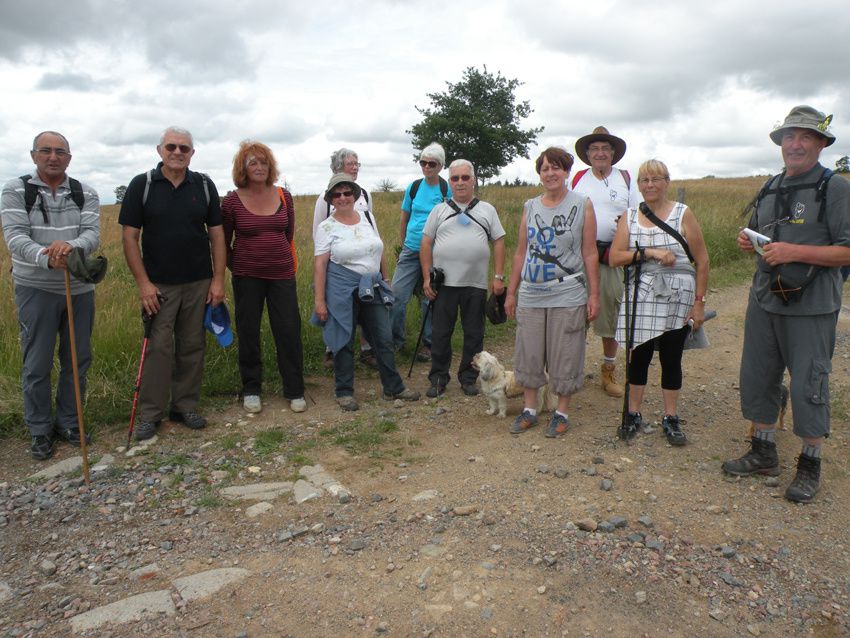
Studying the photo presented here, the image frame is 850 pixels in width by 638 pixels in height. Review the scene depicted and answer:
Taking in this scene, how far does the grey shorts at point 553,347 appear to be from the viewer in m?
4.58

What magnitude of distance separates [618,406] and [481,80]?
19740 mm

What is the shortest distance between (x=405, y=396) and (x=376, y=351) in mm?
479

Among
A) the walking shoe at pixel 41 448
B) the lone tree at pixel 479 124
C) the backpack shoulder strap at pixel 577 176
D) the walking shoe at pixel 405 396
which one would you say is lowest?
the walking shoe at pixel 41 448

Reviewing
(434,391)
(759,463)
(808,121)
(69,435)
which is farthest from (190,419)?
(808,121)

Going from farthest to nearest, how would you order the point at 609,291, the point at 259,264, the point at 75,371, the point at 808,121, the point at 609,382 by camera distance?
the point at 609,382 < the point at 609,291 < the point at 259,264 < the point at 75,371 < the point at 808,121

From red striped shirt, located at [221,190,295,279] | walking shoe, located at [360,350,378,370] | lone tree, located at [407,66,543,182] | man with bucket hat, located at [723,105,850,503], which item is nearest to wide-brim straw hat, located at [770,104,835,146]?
man with bucket hat, located at [723,105,850,503]

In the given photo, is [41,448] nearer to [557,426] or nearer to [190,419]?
[190,419]

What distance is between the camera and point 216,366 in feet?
20.0

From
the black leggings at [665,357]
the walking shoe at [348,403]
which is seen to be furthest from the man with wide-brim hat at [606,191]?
the walking shoe at [348,403]

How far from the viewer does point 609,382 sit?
18.7 ft

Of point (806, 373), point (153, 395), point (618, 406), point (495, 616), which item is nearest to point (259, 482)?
point (153, 395)

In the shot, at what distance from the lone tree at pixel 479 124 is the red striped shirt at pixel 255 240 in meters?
17.3

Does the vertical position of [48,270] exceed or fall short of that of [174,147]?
it falls short

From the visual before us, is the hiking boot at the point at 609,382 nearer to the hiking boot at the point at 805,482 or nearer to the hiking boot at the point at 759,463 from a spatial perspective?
the hiking boot at the point at 759,463
